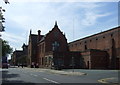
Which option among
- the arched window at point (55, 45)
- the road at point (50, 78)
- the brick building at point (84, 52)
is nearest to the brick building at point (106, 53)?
the brick building at point (84, 52)

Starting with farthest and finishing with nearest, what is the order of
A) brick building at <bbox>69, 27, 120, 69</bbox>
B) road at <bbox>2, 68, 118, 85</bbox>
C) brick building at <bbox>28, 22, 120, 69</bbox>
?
brick building at <bbox>28, 22, 120, 69</bbox>
brick building at <bbox>69, 27, 120, 69</bbox>
road at <bbox>2, 68, 118, 85</bbox>

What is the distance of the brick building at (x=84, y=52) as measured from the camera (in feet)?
234

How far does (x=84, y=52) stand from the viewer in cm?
7638

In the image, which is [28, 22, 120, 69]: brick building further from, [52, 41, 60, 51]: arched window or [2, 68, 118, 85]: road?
[2, 68, 118, 85]: road

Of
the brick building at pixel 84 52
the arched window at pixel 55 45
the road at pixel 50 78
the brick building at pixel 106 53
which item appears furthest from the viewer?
the arched window at pixel 55 45

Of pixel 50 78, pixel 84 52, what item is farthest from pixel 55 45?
pixel 50 78

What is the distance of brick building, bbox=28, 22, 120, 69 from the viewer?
234 feet

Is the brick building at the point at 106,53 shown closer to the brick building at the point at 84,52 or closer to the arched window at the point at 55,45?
the brick building at the point at 84,52

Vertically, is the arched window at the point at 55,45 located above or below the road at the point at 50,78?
above

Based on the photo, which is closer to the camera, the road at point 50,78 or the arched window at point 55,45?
the road at point 50,78

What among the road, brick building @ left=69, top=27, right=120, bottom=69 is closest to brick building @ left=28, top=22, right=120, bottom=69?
brick building @ left=69, top=27, right=120, bottom=69

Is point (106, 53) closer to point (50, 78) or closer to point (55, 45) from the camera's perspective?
point (55, 45)

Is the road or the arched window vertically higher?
the arched window

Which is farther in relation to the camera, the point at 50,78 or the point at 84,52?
the point at 84,52
